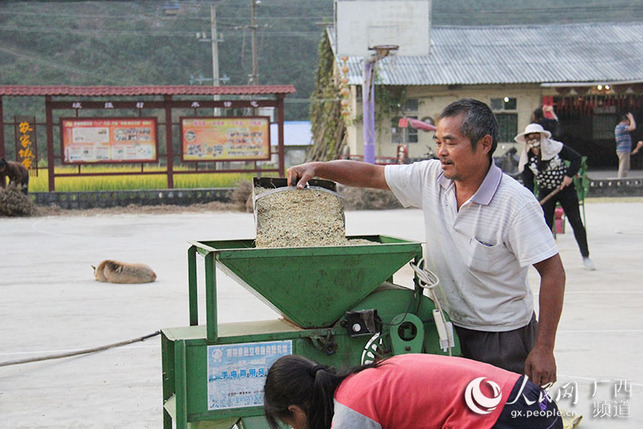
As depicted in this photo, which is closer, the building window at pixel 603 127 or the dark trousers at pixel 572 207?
the dark trousers at pixel 572 207

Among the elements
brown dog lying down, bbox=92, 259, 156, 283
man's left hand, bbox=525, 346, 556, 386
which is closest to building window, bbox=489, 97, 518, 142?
brown dog lying down, bbox=92, 259, 156, 283

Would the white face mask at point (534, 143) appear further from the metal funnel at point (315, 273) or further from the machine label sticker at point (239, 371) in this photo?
the machine label sticker at point (239, 371)

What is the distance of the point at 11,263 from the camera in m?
10.3

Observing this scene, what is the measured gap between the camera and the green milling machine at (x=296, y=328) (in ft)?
10.9

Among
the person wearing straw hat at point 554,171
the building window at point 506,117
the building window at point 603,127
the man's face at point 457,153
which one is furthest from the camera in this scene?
the building window at point 603,127

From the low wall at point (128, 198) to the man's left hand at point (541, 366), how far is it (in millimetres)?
16672

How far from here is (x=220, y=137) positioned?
20547 millimetres

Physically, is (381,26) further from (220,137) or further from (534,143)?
(534,143)

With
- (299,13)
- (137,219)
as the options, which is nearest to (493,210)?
(137,219)

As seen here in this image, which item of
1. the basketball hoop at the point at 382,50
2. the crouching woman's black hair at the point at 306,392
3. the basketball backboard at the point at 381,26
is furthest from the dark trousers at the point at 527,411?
the basketball backboard at the point at 381,26

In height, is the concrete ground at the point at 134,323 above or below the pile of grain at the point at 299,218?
below

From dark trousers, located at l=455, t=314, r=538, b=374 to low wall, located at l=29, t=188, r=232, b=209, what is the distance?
53.8ft

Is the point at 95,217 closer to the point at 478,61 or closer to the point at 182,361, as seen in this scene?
the point at 182,361

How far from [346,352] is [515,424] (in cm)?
98
